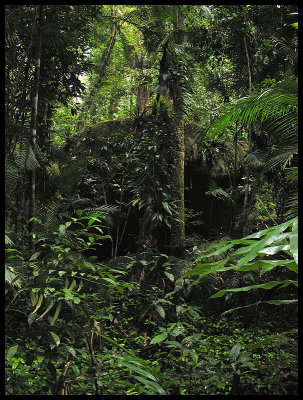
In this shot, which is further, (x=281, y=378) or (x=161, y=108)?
(x=161, y=108)

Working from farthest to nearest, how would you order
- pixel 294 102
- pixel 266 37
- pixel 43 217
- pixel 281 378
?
pixel 266 37
pixel 43 217
pixel 294 102
pixel 281 378

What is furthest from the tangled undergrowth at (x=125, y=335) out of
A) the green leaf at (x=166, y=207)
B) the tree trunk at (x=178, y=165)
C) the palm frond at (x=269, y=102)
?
the palm frond at (x=269, y=102)

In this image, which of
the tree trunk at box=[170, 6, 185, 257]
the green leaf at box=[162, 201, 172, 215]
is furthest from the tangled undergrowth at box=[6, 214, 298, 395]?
the green leaf at box=[162, 201, 172, 215]

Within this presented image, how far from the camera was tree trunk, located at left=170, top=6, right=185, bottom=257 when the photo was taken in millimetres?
4113

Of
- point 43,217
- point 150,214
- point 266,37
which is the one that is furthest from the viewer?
point 266,37

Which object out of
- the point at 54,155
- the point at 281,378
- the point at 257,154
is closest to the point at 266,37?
the point at 257,154

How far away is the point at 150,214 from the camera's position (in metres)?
3.79

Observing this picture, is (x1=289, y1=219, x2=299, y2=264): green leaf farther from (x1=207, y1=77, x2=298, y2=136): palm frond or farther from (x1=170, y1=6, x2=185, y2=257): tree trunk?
(x1=170, y1=6, x2=185, y2=257): tree trunk

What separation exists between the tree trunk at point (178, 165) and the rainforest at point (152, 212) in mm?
20

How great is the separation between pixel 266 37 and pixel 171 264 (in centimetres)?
350

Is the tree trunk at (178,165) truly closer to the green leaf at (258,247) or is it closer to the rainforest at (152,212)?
the rainforest at (152,212)

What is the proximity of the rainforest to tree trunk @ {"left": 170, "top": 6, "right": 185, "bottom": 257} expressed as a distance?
20 millimetres

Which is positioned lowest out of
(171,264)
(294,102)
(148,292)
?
(148,292)
